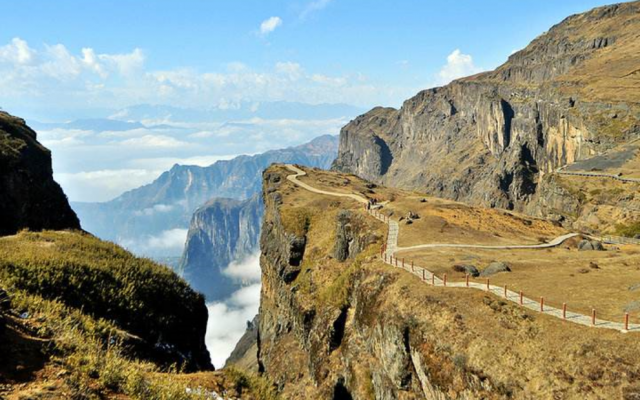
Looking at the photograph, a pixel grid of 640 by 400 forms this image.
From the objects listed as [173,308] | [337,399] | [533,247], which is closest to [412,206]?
[533,247]

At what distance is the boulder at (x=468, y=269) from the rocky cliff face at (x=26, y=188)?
6336cm

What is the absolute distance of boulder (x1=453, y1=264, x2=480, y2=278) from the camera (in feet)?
146

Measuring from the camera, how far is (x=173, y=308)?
37.7 meters

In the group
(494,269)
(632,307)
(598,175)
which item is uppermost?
(632,307)

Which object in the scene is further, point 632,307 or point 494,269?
point 494,269

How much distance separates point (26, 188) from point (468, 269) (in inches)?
3063

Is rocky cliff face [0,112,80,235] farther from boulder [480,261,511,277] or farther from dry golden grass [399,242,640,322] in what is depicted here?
boulder [480,261,511,277]

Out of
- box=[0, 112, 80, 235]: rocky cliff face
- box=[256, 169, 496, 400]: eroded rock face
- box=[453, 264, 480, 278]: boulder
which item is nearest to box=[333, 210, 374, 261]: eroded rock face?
box=[256, 169, 496, 400]: eroded rock face

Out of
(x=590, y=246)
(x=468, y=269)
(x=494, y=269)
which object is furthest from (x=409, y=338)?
(x=590, y=246)

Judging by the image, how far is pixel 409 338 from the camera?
1537 inches

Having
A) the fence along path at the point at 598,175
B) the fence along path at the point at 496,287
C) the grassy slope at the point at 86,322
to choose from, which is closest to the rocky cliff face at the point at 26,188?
the grassy slope at the point at 86,322

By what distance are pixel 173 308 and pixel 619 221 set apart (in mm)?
135279

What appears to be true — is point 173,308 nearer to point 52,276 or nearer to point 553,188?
point 52,276

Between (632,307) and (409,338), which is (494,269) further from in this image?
(632,307)
